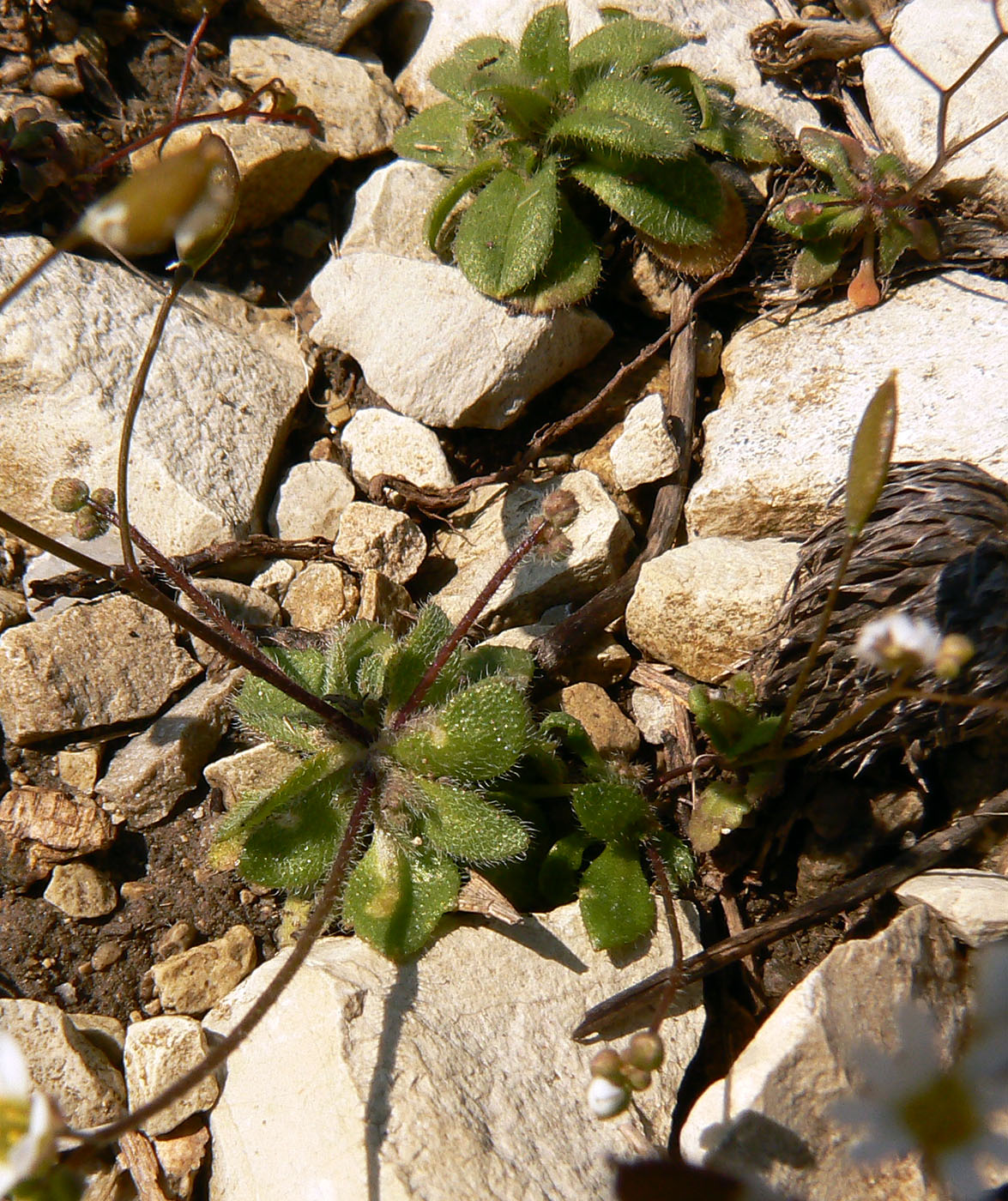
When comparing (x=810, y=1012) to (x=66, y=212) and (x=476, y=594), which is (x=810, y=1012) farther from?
(x=66, y=212)

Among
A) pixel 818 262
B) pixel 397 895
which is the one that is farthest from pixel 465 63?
pixel 397 895

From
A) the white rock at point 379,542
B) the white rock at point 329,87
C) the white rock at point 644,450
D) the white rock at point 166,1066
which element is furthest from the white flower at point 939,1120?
the white rock at point 329,87

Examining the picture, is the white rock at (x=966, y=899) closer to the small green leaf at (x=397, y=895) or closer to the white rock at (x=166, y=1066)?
the small green leaf at (x=397, y=895)

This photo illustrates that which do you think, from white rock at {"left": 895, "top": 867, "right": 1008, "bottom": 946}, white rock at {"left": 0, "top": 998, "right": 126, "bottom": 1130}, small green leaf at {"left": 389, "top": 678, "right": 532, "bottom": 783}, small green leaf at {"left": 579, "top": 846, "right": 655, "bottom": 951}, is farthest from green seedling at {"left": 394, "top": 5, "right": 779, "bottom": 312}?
white rock at {"left": 0, "top": 998, "right": 126, "bottom": 1130}

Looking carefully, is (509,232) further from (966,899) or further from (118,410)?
(966,899)

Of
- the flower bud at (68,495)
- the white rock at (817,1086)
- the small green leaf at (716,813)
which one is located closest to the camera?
the white rock at (817,1086)

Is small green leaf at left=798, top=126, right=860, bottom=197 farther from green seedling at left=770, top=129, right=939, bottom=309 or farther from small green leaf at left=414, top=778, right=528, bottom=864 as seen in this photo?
small green leaf at left=414, top=778, right=528, bottom=864
